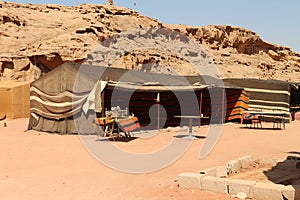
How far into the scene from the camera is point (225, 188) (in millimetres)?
5191

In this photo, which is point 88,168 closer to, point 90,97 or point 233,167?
point 233,167

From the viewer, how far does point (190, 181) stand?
5535 millimetres

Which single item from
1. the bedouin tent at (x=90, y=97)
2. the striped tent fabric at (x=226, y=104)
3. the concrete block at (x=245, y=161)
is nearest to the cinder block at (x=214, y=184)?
the concrete block at (x=245, y=161)

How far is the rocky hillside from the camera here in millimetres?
26484

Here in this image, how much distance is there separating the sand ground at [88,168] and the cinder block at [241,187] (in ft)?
0.63

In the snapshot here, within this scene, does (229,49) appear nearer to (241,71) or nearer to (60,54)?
(241,71)

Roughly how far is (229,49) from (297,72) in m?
10.0

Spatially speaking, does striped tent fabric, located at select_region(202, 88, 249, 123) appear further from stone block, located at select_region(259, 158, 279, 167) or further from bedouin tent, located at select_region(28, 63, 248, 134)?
stone block, located at select_region(259, 158, 279, 167)

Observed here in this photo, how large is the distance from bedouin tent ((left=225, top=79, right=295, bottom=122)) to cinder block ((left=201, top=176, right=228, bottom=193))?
1676cm

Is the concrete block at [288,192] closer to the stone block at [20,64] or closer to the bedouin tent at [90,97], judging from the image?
the bedouin tent at [90,97]

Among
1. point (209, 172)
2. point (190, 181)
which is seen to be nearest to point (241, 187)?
point (190, 181)

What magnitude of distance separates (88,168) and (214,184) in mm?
3022

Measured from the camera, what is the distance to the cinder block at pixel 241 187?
4962mm

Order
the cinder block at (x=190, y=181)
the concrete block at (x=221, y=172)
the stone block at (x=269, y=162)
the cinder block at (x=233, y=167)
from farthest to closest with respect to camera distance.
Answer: the stone block at (x=269, y=162), the cinder block at (x=233, y=167), the concrete block at (x=221, y=172), the cinder block at (x=190, y=181)
